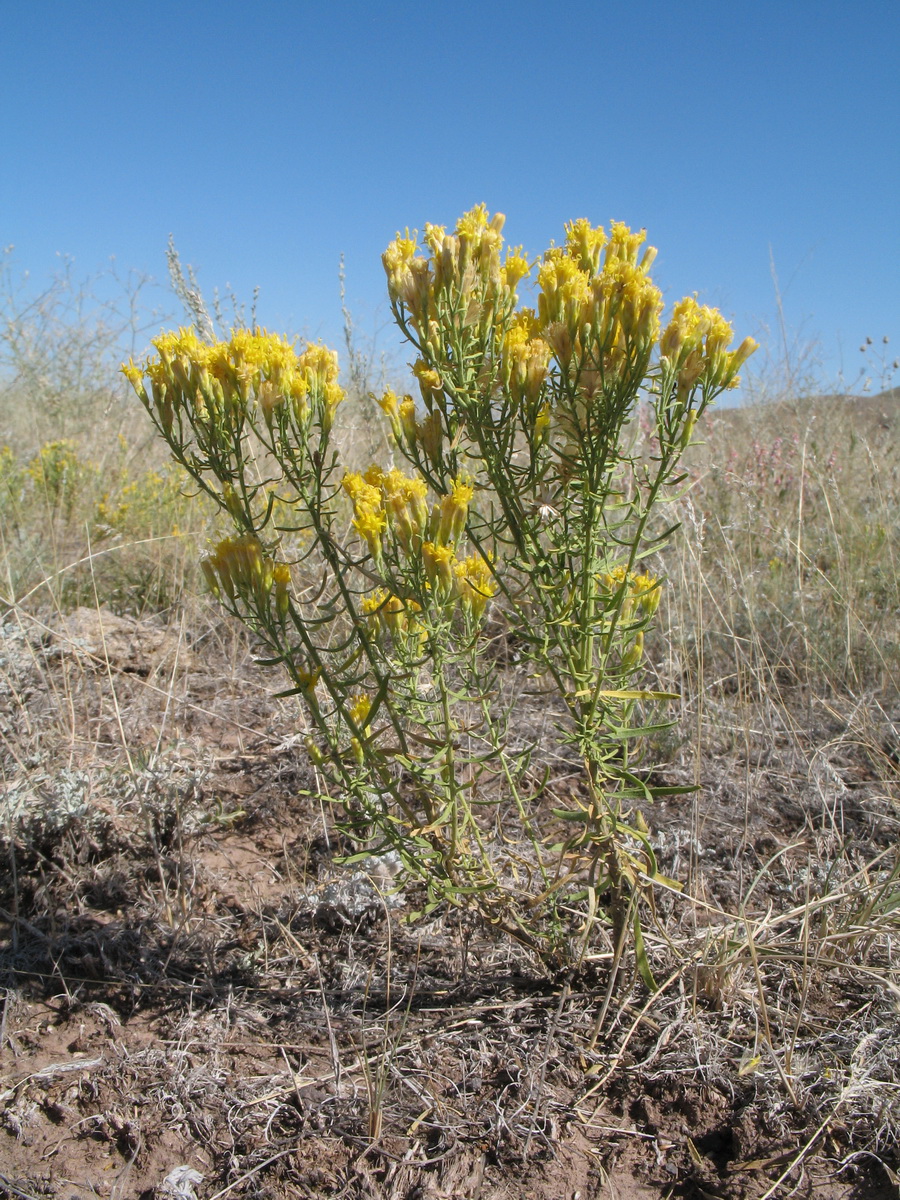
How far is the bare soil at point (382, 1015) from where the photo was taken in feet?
5.00

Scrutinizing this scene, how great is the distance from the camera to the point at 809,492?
15.7 ft

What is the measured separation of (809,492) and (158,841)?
14.0 feet

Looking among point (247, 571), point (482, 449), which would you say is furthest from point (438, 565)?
point (247, 571)

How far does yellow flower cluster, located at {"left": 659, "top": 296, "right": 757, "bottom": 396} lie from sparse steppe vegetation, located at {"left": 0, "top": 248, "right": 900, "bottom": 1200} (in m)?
1.01

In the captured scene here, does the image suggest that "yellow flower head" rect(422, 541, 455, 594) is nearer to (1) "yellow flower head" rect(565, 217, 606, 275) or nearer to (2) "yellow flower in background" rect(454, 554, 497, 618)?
(2) "yellow flower in background" rect(454, 554, 497, 618)

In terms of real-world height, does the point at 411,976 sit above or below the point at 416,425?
below

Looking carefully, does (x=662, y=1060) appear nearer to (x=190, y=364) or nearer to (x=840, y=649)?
(x=190, y=364)

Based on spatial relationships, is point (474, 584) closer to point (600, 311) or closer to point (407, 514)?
point (407, 514)

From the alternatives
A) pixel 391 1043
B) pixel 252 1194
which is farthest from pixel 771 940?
pixel 252 1194

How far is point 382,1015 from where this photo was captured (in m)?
1.90

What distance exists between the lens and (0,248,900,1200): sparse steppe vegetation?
154 cm

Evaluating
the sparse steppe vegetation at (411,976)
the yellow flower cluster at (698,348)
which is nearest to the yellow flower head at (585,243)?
the yellow flower cluster at (698,348)

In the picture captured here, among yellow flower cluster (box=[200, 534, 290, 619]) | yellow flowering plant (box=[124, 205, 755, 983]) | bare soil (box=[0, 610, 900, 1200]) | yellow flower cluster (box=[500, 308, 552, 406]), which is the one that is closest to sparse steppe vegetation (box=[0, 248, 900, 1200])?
bare soil (box=[0, 610, 900, 1200])

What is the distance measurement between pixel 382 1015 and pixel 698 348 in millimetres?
1731
